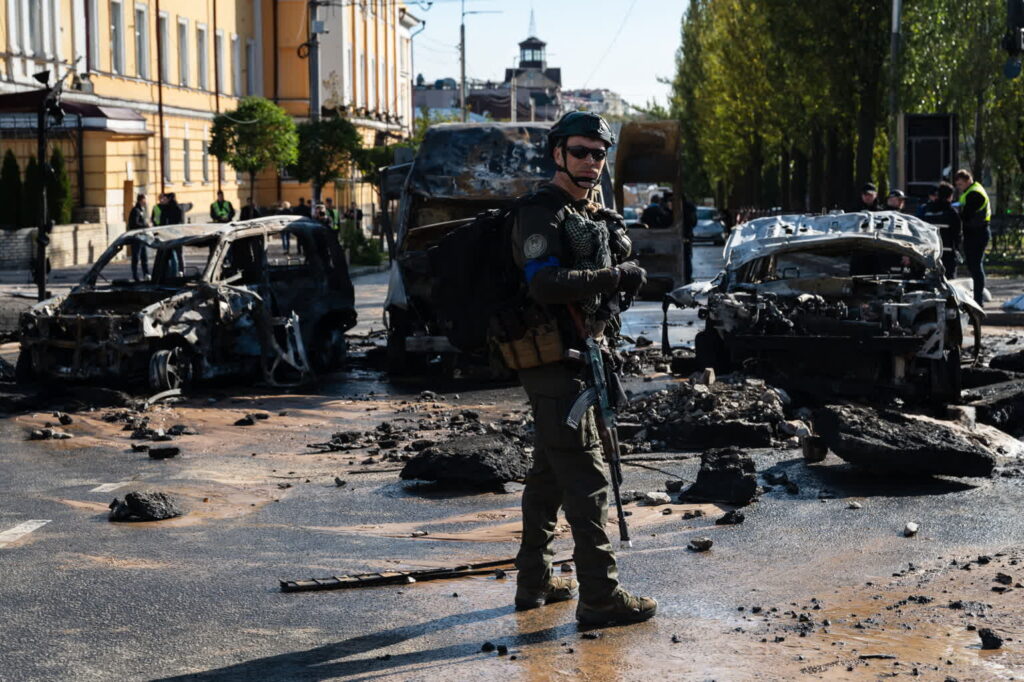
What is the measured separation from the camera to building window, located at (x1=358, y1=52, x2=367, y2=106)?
76281 millimetres

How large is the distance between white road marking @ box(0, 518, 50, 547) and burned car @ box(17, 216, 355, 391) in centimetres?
518

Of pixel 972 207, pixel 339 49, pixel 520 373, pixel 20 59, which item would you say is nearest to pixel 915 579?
pixel 520 373

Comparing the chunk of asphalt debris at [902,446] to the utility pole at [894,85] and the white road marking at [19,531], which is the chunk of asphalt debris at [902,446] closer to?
the white road marking at [19,531]

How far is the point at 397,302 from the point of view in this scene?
15.3m

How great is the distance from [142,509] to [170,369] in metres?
5.44

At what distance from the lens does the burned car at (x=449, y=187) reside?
51.2 ft

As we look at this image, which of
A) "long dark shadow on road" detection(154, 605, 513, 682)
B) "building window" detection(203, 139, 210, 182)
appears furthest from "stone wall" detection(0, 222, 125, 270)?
"long dark shadow on road" detection(154, 605, 513, 682)

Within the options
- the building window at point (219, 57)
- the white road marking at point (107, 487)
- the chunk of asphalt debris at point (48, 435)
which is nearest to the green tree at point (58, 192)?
the building window at point (219, 57)

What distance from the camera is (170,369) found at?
13555 millimetres

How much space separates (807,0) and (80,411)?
82.6 feet

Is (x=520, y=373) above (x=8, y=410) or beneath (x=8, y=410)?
above

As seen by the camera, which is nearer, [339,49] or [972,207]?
[972,207]

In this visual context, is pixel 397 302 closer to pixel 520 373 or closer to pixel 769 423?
pixel 769 423

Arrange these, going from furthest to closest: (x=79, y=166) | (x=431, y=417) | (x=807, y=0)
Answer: (x=79, y=166) < (x=807, y=0) < (x=431, y=417)
